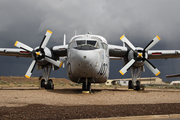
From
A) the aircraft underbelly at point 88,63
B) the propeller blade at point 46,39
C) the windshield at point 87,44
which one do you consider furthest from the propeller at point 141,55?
the propeller blade at point 46,39


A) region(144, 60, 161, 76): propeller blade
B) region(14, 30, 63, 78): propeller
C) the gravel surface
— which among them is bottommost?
the gravel surface

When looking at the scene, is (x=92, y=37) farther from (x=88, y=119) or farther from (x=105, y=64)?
(x=88, y=119)

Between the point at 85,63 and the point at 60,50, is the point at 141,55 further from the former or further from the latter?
the point at 60,50

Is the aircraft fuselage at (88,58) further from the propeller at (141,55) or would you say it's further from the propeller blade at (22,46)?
the propeller blade at (22,46)

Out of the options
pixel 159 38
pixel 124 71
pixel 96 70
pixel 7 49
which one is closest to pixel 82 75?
pixel 96 70

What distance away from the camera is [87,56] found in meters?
12.0

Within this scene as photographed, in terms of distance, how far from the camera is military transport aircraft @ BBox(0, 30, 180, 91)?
41.4 feet

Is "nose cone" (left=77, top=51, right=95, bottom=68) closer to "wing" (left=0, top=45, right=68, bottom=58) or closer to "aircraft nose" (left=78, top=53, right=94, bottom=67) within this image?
"aircraft nose" (left=78, top=53, right=94, bottom=67)

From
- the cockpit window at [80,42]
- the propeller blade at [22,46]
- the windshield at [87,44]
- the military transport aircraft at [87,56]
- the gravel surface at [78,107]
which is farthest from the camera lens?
the propeller blade at [22,46]

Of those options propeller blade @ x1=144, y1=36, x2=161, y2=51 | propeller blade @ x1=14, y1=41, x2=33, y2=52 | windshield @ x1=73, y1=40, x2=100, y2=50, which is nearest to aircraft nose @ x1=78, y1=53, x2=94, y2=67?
windshield @ x1=73, y1=40, x2=100, y2=50

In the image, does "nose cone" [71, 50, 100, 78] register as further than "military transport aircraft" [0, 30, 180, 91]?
No

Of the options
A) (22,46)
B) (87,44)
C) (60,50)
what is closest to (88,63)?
(87,44)

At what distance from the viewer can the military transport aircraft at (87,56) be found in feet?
41.4

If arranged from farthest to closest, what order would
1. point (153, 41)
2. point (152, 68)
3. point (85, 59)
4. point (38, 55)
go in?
1. point (153, 41)
2. point (38, 55)
3. point (152, 68)
4. point (85, 59)
